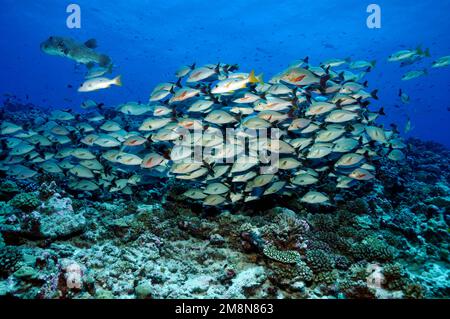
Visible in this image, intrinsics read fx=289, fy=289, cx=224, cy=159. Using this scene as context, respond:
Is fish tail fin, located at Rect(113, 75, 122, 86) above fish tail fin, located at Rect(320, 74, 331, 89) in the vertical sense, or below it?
above

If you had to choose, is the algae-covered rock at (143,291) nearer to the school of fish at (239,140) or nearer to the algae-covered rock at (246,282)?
the algae-covered rock at (246,282)

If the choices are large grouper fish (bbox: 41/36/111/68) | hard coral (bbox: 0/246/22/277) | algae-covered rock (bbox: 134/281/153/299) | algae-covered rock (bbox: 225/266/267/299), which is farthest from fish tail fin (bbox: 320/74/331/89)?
hard coral (bbox: 0/246/22/277)

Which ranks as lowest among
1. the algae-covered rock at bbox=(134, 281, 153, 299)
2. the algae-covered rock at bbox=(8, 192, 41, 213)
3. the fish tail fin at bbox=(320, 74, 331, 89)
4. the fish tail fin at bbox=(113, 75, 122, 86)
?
the algae-covered rock at bbox=(134, 281, 153, 299)

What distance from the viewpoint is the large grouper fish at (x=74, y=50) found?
7320mm

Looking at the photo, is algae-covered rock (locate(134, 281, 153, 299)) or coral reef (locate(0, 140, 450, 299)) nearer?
algae-covered rock (locate(134, 281, 153, 299))

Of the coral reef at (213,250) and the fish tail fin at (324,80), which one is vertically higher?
the fish tail fin at (324,80)

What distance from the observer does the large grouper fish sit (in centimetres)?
732

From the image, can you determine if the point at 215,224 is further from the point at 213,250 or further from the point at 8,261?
the point at 8,261

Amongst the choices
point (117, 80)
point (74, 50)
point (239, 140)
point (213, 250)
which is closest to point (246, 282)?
point (213, 250)

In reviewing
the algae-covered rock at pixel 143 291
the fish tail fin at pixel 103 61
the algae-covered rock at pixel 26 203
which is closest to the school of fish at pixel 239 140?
the algae-covered rock at pixel 26 203

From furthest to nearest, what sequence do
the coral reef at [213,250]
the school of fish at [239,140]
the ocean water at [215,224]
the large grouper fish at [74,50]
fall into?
the large grouper fish at [74,50]
the school of fish at [239,140]
the ocean water at [215,224]
the coral reef at [213,250]

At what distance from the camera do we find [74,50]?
756 centimetres

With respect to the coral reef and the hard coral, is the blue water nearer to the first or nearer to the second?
the coral reef
